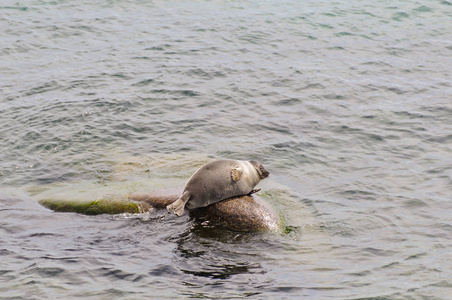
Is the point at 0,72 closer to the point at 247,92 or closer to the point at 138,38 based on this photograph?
the point at 138,38

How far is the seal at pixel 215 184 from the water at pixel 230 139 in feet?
1.55

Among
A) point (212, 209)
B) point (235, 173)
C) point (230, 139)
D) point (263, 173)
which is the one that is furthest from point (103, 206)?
point (230, 139)

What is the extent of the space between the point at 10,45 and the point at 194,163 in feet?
37.5

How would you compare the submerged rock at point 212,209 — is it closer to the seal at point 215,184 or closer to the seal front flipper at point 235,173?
the seal at point 215,184

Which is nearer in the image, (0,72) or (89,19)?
(0,72)

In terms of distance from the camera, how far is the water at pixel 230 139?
8.02m

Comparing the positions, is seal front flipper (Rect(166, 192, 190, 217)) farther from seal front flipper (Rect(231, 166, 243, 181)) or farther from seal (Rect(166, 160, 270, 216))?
seal front flipper (Rect(231, 166, 243, 181))

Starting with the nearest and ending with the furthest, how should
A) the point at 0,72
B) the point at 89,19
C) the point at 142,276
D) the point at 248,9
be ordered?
the point at 142,276, the point at 0,72, the point at 89,19, the point at 248,9

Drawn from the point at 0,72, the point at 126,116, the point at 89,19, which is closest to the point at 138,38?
the point at 89,19

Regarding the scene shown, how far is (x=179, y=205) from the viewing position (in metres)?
8.89

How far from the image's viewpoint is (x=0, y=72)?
17.8m

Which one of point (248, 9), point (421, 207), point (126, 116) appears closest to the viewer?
point (421, 207)

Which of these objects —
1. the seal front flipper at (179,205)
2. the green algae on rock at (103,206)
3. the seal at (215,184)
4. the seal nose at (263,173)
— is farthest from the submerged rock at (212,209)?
the seal front flipper at (179,205)

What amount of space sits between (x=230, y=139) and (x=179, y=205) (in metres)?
4.96
